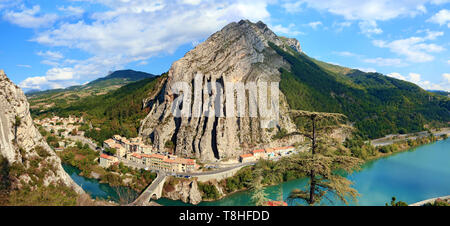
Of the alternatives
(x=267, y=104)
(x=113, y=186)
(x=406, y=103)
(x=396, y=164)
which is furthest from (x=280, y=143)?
(x=406, y=103)

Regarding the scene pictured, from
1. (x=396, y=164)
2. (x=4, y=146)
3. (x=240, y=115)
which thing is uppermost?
(x=240, y=115)

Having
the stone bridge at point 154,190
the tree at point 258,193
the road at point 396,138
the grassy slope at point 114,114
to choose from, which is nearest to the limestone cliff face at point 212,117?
the grassy slope at point 114,114

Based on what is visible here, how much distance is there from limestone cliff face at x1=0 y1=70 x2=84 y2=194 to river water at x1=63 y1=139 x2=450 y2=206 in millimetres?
10756

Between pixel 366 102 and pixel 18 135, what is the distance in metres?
65.3

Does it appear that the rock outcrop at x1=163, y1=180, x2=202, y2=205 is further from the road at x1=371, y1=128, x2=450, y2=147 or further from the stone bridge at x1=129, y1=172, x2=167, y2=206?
the road at x1=371, y1=128, x2=450, y2=147

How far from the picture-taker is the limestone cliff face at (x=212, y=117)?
26828mm

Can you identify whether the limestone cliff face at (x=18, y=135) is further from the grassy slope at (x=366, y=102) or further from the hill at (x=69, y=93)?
the hill at (x=69, y=93)

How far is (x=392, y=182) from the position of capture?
24.1m

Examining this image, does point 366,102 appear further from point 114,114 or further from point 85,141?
point 85,141

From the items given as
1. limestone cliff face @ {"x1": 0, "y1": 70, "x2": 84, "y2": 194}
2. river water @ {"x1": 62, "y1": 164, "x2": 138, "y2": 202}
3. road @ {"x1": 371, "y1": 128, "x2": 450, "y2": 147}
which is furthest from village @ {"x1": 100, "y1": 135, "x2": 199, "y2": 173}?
road @ {"x1": 371, "y1": 128, "x2": 450, "y2": 147}

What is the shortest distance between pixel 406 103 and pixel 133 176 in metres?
69.7

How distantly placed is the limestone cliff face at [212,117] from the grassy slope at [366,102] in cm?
1157
